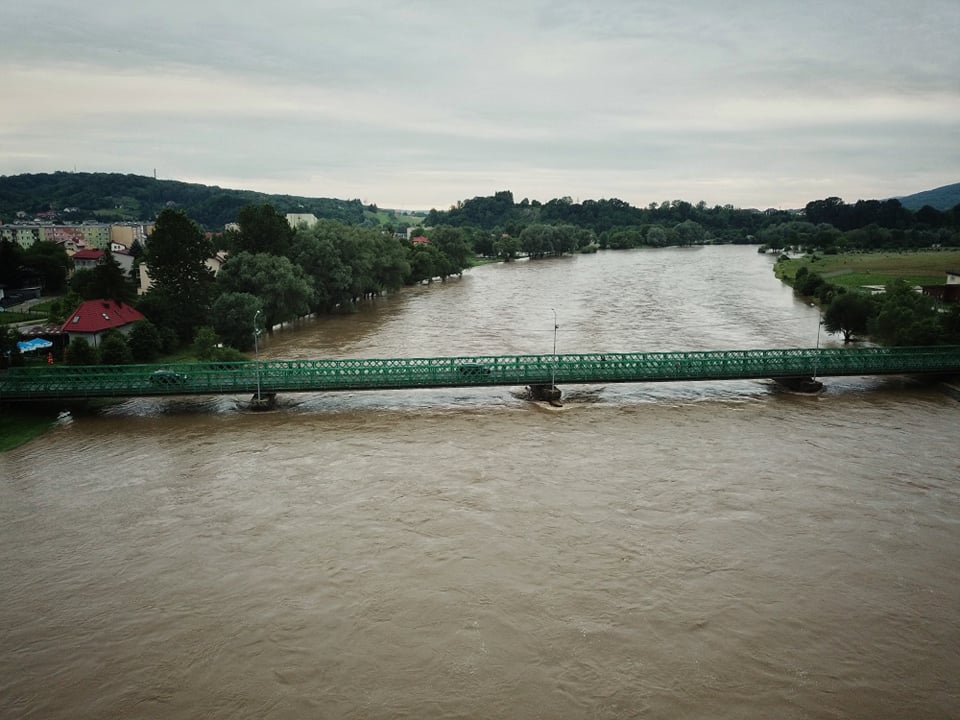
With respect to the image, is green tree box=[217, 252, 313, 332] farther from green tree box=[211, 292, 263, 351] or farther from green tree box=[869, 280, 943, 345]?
green tree box=[869, 280, 943, 345]

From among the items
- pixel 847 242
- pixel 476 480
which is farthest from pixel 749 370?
pixel 847 242

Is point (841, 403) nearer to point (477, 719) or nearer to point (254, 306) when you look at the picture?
point (477, 719)

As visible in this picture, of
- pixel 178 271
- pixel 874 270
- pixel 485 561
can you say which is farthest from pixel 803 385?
pixel 874 270

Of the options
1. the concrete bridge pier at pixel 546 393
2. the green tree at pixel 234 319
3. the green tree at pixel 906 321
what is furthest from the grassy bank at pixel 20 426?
the green tree at pixel 906 321

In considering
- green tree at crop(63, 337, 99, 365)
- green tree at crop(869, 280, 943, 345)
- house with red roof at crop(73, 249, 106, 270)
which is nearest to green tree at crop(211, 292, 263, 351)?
green tree at crop(63, 337, 99, 365)

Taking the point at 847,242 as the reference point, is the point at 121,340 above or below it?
below

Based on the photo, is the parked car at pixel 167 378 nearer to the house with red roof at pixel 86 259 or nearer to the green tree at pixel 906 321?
the green tree at pixel 906 321
